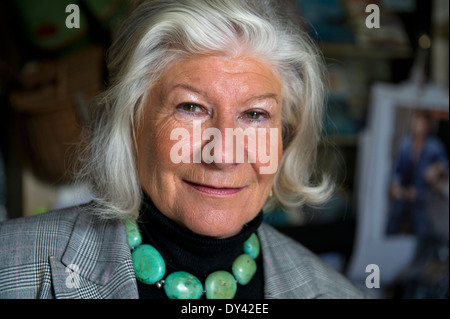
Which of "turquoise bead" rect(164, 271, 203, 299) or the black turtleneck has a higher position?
the black turtleneck

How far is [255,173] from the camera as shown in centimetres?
102

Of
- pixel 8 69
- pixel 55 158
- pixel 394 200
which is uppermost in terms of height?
pixel 8 69

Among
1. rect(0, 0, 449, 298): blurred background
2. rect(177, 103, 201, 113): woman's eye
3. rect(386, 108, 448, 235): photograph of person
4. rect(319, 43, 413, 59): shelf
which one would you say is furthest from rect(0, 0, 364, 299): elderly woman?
rect(386, 108, 448, 235): photograph of person

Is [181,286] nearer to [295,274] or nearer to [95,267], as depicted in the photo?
[95,267]

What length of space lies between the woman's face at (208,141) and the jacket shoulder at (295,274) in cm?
20

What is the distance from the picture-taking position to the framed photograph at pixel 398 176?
1.90 metres

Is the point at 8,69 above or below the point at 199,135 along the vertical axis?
above

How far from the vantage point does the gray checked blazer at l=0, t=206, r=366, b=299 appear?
3.18 ft

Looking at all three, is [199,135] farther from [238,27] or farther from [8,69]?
[8,69]

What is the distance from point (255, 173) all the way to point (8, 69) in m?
1.02

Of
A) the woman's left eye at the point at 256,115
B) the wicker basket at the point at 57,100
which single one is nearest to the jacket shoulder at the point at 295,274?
the woman's left eye at the point at 256,115

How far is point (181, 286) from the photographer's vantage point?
3.34 ft

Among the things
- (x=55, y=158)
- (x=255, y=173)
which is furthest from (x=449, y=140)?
(x=55, y=158)

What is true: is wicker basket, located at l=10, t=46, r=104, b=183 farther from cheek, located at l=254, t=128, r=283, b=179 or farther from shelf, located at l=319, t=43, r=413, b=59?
shelf, located at l=319, t=43, r=413, b=59
